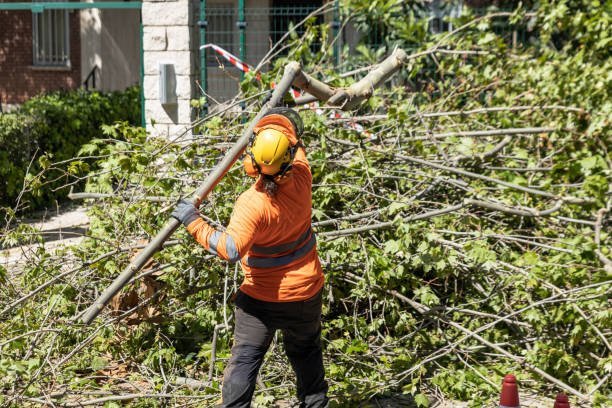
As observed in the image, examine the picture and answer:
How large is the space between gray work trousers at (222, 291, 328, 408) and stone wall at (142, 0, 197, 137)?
585cm

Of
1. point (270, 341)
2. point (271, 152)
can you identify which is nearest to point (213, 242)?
point (271, 152)

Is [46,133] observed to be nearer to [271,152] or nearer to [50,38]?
[271,152]

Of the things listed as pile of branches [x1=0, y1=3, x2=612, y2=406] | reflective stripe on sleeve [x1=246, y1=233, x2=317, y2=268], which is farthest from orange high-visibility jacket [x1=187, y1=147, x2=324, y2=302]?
pile of branches [x1=0, y1=3, x2=612, y2=406]

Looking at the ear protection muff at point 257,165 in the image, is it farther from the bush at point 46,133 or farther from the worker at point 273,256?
the bush at point 46,133

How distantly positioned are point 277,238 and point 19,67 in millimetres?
18209

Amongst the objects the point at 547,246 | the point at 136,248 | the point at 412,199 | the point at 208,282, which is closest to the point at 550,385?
the point at 547,246

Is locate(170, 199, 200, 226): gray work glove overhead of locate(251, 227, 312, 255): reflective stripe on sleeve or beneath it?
overhead

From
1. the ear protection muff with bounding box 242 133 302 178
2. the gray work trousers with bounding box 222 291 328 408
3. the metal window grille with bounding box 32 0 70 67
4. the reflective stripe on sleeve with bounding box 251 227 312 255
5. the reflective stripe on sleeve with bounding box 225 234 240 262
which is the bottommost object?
the gray work trousers with bounding box 222 291 328 408

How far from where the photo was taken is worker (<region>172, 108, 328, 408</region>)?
4.64 metres

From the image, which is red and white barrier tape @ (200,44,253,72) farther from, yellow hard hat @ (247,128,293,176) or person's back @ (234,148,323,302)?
yellow hard hat @ (247,128,293,176)

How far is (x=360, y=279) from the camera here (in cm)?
623

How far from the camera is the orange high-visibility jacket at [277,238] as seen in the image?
4.64 m

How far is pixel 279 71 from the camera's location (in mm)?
7387

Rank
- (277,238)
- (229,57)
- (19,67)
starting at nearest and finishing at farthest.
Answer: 1. (277,238)
2. (229,57)
3. (19,67)
